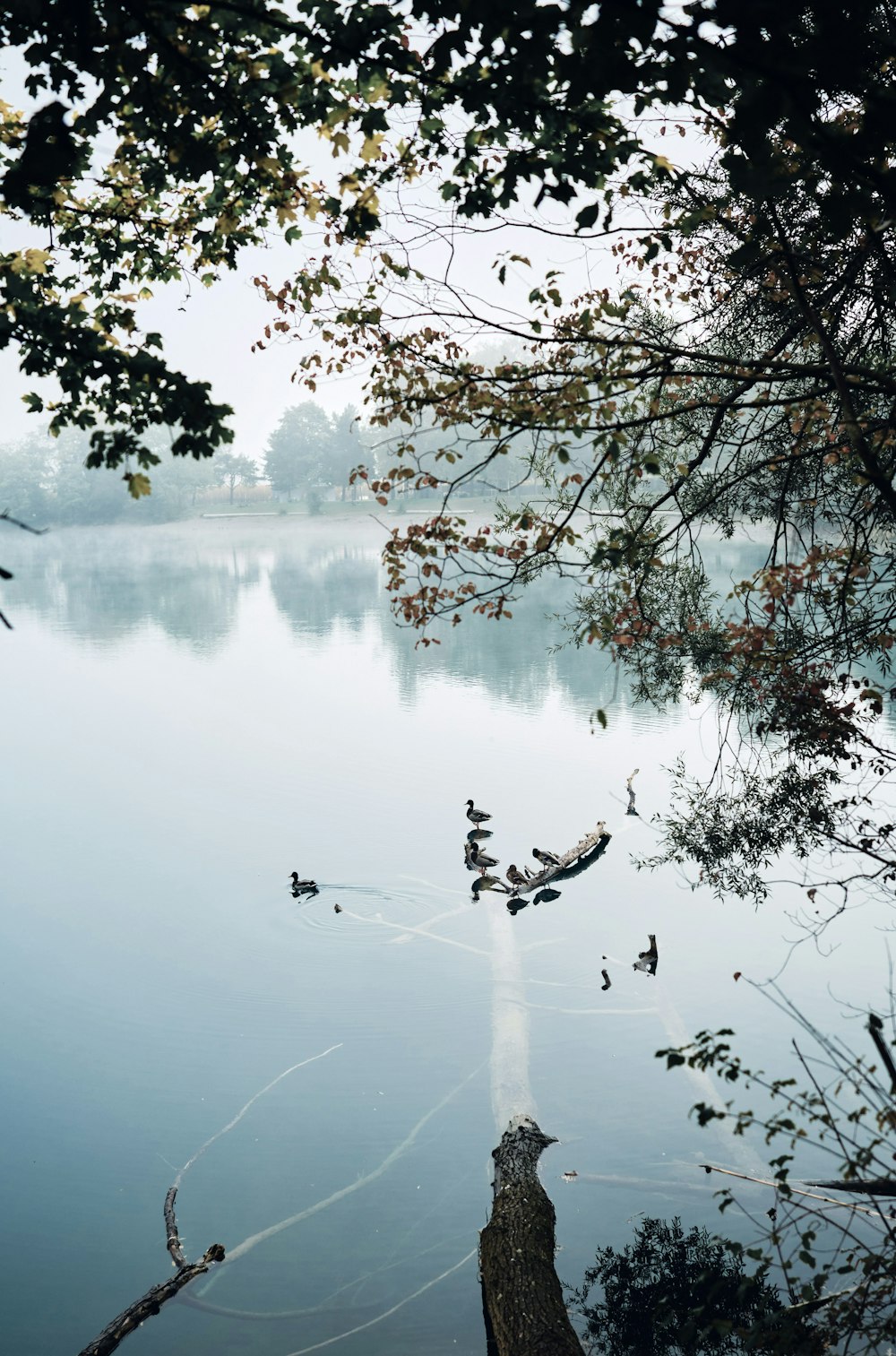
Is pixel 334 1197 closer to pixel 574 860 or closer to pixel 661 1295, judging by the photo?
pixel 661 1295

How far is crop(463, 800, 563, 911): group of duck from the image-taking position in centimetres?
1408

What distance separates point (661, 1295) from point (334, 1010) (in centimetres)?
504

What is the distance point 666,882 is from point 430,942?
3.64 m

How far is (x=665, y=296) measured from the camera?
891cm

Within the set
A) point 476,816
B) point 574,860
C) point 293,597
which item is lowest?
point 574,860

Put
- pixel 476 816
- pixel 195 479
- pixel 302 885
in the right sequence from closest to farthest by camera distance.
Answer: pixel 302 885
pixel 476 816
pixel 195 479

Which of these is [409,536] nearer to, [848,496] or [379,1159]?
[848,496]

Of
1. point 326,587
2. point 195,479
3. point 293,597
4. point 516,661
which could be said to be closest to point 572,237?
point 516,661

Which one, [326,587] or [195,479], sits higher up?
[195,479]

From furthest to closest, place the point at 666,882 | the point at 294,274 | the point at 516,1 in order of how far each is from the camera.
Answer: the point at 666,882, the point at 294,274, the point at 516,1

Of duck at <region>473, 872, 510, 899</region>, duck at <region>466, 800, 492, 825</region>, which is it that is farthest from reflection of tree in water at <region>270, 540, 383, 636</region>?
duck at <region>473, 872, 510, 899</region>

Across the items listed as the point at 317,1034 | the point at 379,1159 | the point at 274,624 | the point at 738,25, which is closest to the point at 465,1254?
the point at 379,1159

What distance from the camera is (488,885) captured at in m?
14.1

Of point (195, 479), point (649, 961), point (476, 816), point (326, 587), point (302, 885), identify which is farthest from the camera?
point (195, 479)
